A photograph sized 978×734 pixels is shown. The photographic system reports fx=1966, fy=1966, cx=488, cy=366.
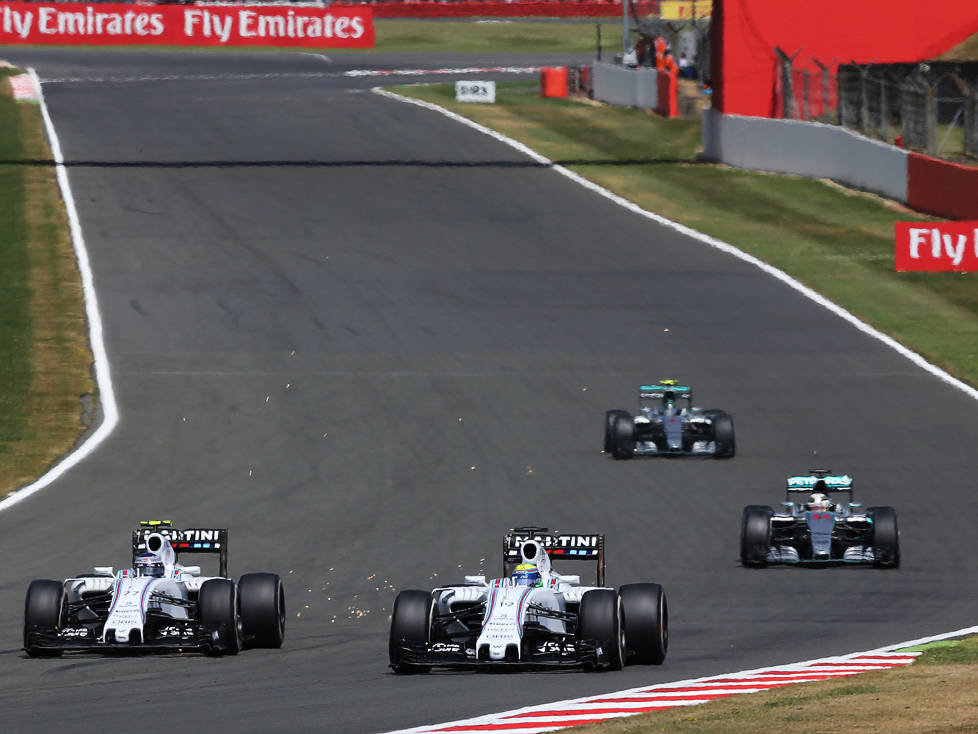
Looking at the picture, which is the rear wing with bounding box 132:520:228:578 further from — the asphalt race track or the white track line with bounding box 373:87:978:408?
the white track line with bounding box 373:87:978:408

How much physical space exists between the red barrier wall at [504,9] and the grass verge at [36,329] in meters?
55.4

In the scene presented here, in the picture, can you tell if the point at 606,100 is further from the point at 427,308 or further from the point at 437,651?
the point at 437,651

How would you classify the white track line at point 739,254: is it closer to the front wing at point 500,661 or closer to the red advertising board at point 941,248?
the red advertising board at point 941,248

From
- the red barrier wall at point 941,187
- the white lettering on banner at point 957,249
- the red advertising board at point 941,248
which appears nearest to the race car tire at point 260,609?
the red advertising board at point 941,248

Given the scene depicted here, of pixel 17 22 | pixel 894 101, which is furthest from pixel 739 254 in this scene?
pixel 17 22

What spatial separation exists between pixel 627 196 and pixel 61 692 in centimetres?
3739

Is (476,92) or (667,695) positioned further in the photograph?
(476,92)

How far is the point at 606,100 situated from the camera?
72250 millimetres

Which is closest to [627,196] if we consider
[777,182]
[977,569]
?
[777,182]

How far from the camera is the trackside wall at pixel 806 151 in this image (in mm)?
48531

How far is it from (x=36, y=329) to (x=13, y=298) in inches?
124

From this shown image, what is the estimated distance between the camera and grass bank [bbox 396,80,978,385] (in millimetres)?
35812

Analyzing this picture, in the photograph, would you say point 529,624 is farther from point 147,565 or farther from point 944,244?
point 944,244

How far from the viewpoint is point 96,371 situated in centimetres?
3100
